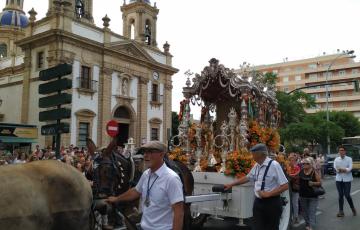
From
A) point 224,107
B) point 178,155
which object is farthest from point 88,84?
point 178,155

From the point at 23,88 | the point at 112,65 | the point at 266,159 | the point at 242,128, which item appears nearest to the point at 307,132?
the point at 112,65

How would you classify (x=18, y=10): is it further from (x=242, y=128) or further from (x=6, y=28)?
(x=242, y=128)

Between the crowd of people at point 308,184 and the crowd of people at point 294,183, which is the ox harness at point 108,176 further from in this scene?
the crowd of people at point 308,184

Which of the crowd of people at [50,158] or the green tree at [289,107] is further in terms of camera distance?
the green tree at [289,107]

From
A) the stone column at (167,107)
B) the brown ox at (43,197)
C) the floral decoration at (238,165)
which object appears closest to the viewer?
the brown ox at (43,197)

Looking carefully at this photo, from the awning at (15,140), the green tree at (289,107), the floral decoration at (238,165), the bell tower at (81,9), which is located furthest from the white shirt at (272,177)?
the green tree at (289,107)

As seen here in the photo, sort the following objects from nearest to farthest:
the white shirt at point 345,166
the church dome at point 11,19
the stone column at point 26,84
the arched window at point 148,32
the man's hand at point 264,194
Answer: the man's hand at point 264,194
the white shirt at point 345,166
the stone column at point 26,84
the arched window at point 148,32
the church dome at point 11,19

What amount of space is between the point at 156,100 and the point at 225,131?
88.6 ft

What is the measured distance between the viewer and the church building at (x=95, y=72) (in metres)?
28.8

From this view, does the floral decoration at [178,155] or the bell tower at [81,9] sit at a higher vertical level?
the bell tower at [81,9]

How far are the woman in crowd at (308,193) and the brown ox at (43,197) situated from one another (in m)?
6.43

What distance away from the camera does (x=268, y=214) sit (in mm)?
5559

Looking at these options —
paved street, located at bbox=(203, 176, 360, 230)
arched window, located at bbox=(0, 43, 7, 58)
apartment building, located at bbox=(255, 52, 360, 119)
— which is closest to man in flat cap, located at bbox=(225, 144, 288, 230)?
paved street, located at bbox=(203, 176, 360, 230)

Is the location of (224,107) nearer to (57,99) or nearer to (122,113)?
(57,99)
